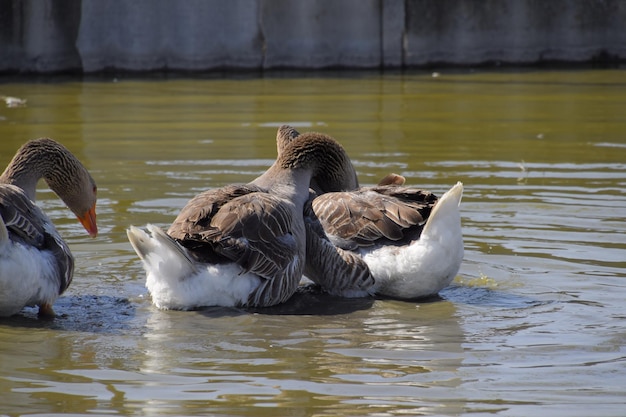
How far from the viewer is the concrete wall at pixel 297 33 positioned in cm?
1645

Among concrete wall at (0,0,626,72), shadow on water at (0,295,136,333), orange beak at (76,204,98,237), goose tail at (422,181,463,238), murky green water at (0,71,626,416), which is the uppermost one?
concrete wall at (0,0,626,72)

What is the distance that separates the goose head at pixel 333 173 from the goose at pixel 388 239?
2.08 ft

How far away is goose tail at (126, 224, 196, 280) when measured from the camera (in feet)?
18.7

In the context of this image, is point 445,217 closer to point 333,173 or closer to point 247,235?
point 247,235

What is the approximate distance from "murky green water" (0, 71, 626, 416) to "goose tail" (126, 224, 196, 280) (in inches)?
10.8

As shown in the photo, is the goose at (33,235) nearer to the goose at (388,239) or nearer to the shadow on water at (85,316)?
the shadow on water at (85,316)

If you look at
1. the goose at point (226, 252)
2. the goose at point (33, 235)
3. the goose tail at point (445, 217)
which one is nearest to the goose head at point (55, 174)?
the goose at point (33, 235)

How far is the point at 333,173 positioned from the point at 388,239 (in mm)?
1279

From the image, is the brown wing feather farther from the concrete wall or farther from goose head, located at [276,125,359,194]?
the concrete wall

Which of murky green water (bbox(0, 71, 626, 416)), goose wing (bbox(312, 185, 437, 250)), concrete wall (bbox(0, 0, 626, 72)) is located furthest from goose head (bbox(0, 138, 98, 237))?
concrete wall (bbox(0, 0, 626, 72))

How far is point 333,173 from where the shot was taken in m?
7.62

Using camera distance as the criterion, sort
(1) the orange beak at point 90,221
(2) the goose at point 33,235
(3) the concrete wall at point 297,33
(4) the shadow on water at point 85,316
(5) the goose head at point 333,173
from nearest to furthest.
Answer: (2) the goose at point 33,235, (4) the shadow on water at point 85,316, (1) the orange beak at point 90,221, (5) the goose head at point 333,173, (3) the concrete wall at point 297,33

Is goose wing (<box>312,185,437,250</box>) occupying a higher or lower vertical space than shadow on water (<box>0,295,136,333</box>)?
higher

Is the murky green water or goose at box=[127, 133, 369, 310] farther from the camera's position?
goose at box=[127, 133, 369, 310]
